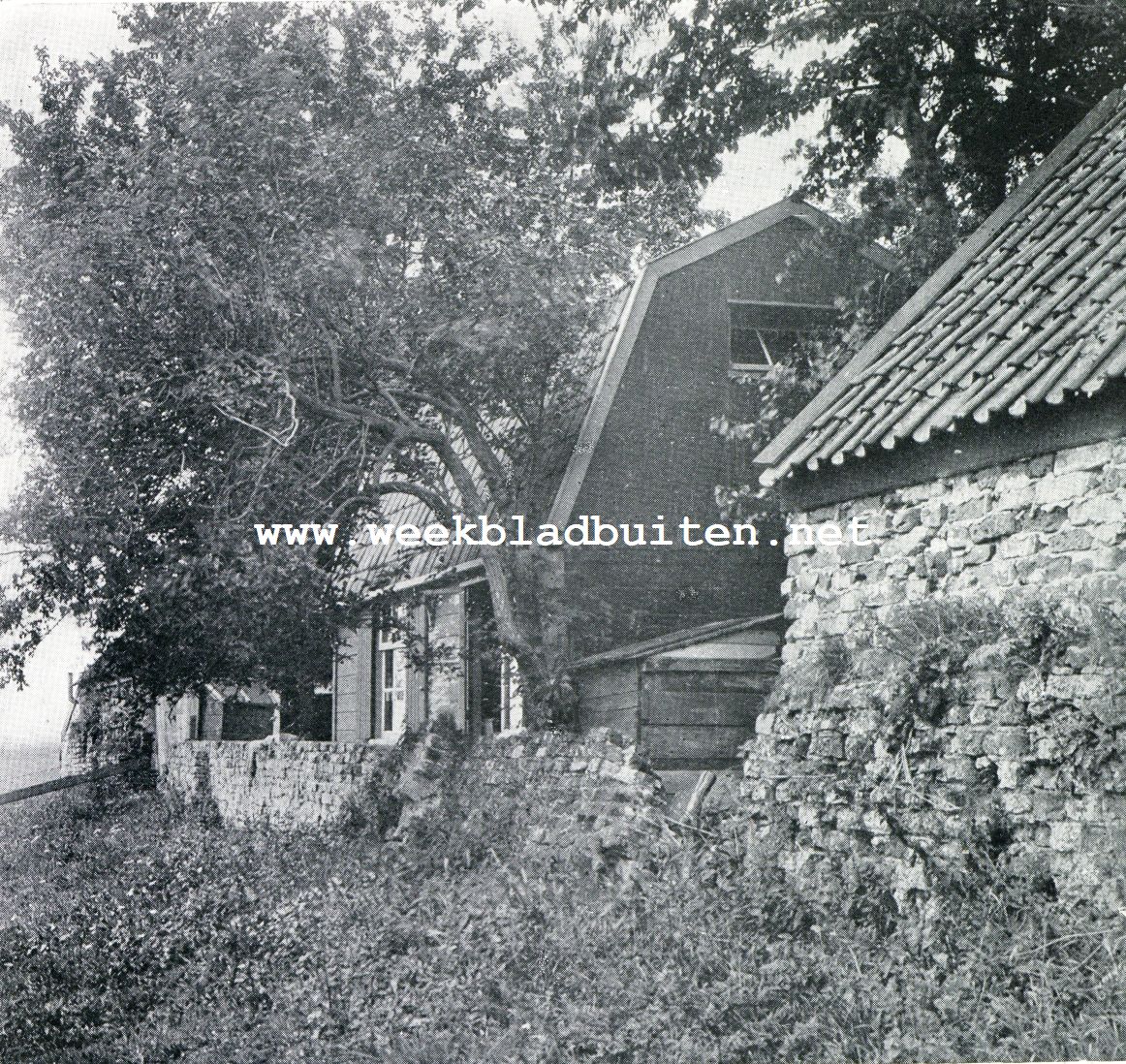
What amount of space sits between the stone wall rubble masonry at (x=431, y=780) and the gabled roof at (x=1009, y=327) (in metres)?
2.59

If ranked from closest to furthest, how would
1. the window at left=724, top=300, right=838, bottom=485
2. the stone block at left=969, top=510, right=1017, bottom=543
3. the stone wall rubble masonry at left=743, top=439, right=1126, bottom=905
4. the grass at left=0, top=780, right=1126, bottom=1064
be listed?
the grass at left=0, top=780, right=1126, bottom=1064, the stone wall rubble masonry at left=743, top=439, right=1126, bottom=905, the stone block at left=969, top=510, right=1017, bottom=543, the window at left=724, top=300, right=838, bottom=485

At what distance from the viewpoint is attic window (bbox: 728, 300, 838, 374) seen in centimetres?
1338

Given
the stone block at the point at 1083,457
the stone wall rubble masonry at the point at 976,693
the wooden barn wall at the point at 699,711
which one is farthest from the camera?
the wooden barn wall at the point at 699,711

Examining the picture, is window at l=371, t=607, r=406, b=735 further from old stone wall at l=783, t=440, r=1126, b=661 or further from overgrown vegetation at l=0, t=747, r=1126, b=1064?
old stone wall at l=783, t=440, r=1126, b=661

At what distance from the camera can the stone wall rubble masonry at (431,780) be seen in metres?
8.72

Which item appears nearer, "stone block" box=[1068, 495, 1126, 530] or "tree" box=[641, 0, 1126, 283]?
"stone block" box=[1068, 495, 1126, 530]

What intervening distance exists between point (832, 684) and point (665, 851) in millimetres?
1625

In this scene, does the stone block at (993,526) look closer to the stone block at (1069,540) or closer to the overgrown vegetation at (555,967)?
the stone block at (1069,540)

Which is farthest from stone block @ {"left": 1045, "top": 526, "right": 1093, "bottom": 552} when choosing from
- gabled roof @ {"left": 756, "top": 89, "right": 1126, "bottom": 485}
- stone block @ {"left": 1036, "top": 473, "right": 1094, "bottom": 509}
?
gabled roof @ {"left": 756, "top": 89, "right": 1126, "bottom": 485}

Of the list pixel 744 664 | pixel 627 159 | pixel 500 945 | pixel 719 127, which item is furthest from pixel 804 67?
pixel 500 945

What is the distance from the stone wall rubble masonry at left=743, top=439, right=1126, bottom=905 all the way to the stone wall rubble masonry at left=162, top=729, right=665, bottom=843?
1.33 meters

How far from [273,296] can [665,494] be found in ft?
14.5

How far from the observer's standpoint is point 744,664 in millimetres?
10414

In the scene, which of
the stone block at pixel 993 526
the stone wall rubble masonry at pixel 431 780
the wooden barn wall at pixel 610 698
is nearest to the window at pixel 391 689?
the stone wall rubble masonry at pixel 431 780
